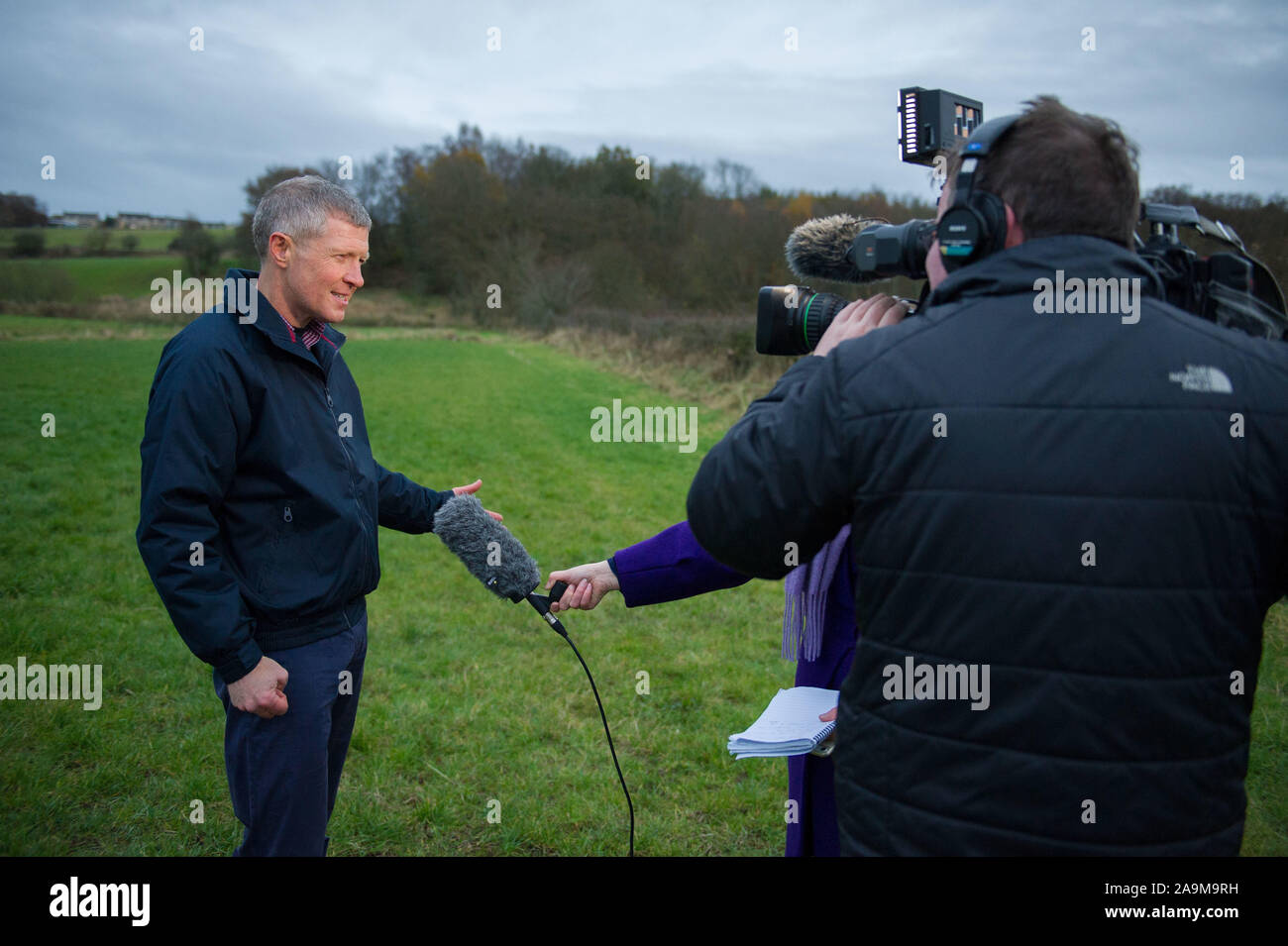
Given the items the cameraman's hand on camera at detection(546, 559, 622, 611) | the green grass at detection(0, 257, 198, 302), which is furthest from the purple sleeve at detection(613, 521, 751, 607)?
the green grass at detection(0, 257, 198, 302)

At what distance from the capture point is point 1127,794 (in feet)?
4.02

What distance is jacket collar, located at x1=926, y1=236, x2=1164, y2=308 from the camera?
1270mm

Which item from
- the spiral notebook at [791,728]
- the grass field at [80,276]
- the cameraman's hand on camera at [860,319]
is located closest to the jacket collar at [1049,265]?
the cameraman's hand on camera at [860,319]

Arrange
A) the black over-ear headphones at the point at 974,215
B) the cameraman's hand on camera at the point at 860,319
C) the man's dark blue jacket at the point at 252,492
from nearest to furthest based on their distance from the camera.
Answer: the black over-ear headphones at the point at 974,215, the cameraman's hand on camera at the point at 860,319, the man's dark blue jacket at the point at 252,492

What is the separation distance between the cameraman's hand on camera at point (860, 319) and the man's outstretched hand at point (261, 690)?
1.57 metres

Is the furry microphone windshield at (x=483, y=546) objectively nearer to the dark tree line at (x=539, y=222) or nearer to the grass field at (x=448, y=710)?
the grass field at (x=448, y=710)

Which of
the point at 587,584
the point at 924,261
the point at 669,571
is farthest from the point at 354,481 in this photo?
the point at 924,261

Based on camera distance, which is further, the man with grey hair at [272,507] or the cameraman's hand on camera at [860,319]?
the man with grey hair at [272,507]

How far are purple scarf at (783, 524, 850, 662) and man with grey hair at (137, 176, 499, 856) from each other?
3.98 feet

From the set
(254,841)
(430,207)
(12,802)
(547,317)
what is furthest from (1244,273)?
(430,207)

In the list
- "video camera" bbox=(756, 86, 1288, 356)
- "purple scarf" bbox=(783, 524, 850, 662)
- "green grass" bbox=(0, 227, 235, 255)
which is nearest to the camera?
"video camera" bbox=(756, 86, 1288, 356)

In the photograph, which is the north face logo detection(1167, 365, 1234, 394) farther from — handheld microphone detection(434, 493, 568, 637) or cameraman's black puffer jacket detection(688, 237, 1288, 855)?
handheld microphone detection(434, 493, 568, 637)

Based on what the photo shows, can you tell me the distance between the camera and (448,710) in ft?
15.4

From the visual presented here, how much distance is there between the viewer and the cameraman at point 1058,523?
47.3 inches
